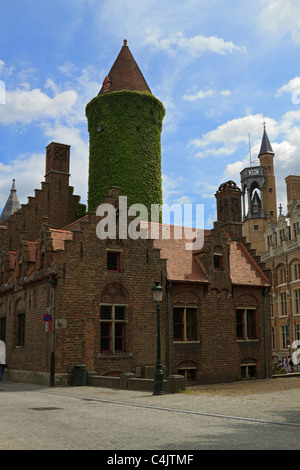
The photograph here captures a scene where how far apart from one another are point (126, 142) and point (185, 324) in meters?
14.9

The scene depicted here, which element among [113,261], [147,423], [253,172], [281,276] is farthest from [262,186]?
[147,423]

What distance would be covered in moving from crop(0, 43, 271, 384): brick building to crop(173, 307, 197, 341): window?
0.06m

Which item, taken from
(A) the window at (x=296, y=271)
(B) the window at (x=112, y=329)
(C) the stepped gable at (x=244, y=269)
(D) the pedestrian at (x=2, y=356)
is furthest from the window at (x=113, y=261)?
(A) the window at (x=296, y=271)

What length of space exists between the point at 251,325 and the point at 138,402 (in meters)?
16.2

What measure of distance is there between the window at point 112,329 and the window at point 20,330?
18.1ft

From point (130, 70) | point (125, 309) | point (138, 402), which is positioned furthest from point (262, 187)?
point (138, 402)

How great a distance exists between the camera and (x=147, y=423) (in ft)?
37.0

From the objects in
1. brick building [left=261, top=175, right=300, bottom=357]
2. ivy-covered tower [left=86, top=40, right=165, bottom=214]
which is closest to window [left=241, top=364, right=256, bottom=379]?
ivy-covered tower [left=86, top=40, right=165, bottom=214]

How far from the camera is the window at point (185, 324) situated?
2759cm

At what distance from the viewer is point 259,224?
90.6 meters

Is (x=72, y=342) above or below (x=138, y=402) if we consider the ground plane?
above

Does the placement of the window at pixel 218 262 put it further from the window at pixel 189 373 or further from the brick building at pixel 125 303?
the window at pixel 189 373
